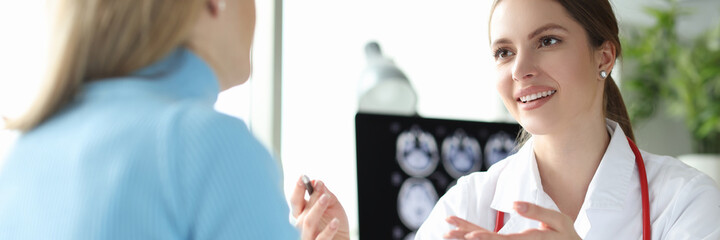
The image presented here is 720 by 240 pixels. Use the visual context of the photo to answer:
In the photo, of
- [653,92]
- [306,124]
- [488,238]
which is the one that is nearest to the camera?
[488,238]

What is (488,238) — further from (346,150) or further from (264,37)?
(346,150)

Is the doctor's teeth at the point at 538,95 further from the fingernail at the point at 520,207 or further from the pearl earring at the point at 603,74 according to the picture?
the fingernail at the point at 520,207

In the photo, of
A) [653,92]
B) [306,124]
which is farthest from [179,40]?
[653,92]

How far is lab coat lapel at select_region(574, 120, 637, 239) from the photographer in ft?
5.41

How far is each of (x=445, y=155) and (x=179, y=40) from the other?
4.96 ft

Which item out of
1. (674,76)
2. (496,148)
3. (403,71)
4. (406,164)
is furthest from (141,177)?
(674,76)

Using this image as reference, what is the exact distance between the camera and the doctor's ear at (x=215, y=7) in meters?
0.77

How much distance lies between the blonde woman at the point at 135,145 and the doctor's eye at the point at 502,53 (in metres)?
1.10

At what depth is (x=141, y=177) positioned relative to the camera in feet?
2.08

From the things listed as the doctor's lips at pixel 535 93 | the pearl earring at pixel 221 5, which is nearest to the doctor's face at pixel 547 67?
the doctor's lips at pixel 535 93

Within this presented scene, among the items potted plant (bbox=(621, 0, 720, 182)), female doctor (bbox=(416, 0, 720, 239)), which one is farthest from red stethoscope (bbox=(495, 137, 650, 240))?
potted plant (bbox=(621, 0, 720, 182))

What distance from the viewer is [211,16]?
77 cm

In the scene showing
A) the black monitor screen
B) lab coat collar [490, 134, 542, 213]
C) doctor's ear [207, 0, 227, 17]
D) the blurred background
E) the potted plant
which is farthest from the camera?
the potted plant

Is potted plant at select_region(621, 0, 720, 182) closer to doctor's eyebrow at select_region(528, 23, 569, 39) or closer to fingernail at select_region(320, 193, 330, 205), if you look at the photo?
doctor's eyebrow at select_region(528, 23, 569, 39)
